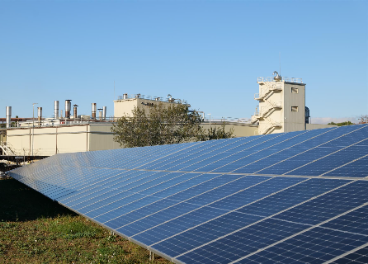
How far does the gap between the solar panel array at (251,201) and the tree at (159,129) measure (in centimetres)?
3723

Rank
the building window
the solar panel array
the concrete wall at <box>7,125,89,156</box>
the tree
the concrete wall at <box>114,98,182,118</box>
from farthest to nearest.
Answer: the concrete wall at <box>114,98,182,118</box> → the building window → the concrete wall at <box>7,125,89,156</box> → the tree → the solar panel array

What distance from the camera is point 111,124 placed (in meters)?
60.6

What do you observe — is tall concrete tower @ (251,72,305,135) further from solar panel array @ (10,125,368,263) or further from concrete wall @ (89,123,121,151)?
solar panel array @ (10,125,368,263)

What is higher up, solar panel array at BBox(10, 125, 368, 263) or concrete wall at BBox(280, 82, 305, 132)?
concrete wall at BBox(280, 82, 305, 132)

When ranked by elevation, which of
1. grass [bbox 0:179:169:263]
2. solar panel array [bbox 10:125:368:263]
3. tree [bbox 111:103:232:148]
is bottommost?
grass [bbox 0:179:169:263]

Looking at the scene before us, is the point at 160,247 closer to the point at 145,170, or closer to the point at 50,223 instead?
the point at 145,170

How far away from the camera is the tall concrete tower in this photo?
67000 mm

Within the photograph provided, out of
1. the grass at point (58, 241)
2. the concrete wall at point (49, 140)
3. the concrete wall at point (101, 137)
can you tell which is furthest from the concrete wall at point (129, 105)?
the grass at point (58, 241)

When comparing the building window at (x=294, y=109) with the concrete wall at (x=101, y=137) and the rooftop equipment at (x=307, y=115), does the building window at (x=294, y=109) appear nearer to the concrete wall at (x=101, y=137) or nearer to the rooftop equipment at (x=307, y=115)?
the rooftop equipment at (x=307, y=115)

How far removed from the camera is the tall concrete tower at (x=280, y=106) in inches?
2638

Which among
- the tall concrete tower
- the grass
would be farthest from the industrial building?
the grass

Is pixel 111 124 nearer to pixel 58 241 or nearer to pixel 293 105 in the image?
pixel 293 105

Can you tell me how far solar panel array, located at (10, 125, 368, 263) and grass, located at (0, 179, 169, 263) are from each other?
1090 millimetres

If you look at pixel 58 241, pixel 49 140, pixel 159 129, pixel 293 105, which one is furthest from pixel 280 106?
pixel 58 241
